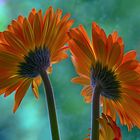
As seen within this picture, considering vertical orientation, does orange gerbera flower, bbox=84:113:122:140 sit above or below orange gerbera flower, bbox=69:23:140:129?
below

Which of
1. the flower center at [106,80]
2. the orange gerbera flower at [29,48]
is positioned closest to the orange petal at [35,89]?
the orange gerbera flower at [29,48]

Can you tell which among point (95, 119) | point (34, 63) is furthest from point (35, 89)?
point (95, 119)

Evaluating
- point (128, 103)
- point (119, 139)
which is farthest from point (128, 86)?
point (119, 139)

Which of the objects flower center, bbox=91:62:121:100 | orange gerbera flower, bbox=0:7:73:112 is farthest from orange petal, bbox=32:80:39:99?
flower center, bbox=91:62:121:100

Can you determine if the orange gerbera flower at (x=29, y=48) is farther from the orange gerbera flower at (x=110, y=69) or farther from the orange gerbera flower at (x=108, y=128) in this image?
the orange gerbera flower at (x=108, y=128)

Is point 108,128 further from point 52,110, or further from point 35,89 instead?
point 35,89

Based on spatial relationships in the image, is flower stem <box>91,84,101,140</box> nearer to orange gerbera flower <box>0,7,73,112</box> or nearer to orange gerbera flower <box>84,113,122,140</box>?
orange gerbera flower <box>84,113,122,140</box>
